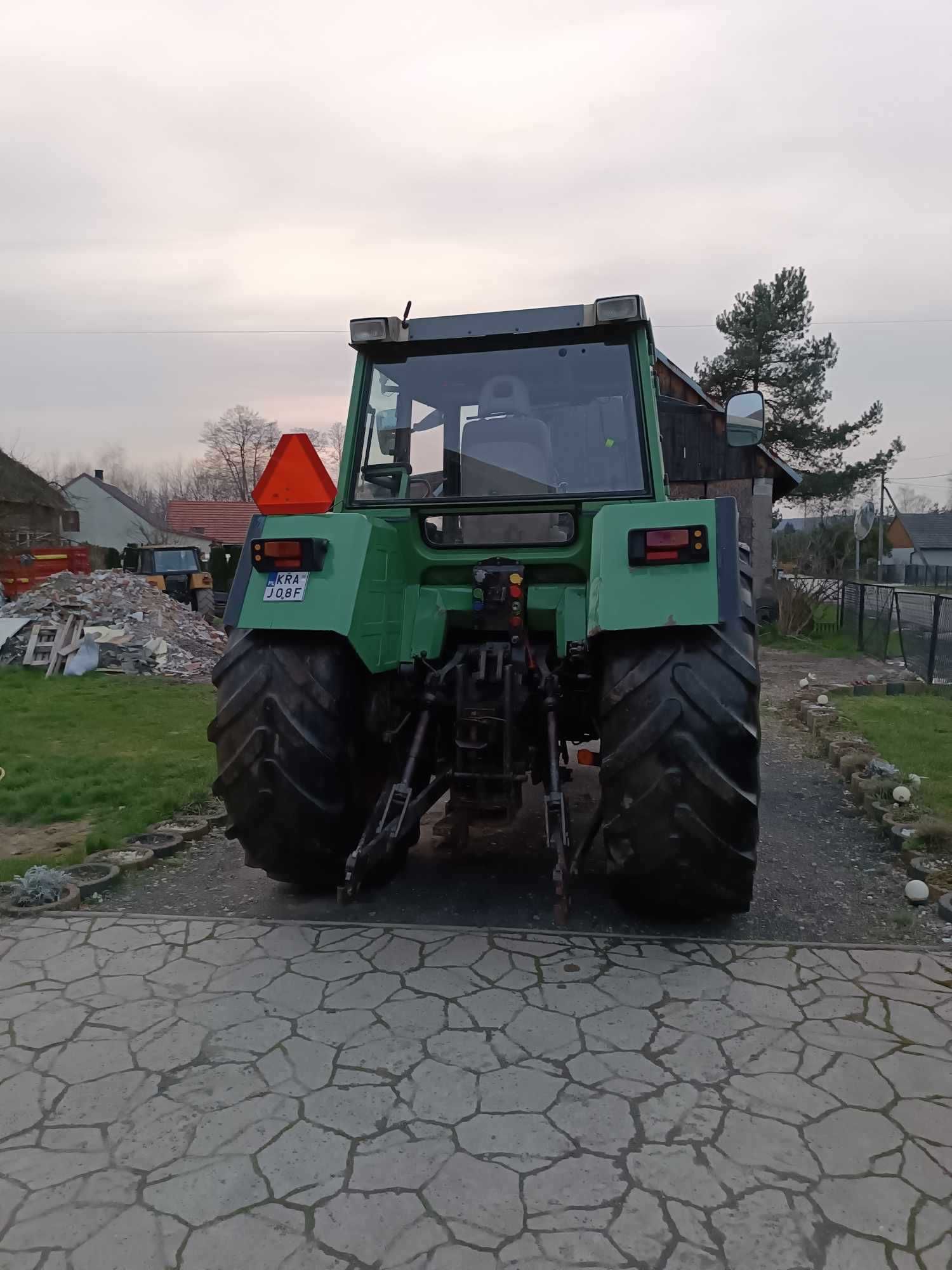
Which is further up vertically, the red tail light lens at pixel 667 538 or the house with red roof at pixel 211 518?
the house with red roof at pixel 211 518

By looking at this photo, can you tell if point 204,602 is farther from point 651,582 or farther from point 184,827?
point 651,582

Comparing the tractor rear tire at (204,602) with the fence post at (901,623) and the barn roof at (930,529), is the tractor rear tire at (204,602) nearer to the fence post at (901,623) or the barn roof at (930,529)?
the fence post at (901,623)

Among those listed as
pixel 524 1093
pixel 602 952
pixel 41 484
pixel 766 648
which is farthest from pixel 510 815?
pixel 41 484

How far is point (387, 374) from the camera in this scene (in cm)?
419

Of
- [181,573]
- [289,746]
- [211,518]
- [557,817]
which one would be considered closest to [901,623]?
[557,817]

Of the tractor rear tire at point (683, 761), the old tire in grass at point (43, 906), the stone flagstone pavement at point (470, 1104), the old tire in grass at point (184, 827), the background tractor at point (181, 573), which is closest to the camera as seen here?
the stone flagstone pavement at point (470, 1104)

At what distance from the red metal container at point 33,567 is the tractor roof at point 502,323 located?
55.2ft

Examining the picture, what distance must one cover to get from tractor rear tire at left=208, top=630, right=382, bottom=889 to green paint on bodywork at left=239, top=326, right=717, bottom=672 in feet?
0.41

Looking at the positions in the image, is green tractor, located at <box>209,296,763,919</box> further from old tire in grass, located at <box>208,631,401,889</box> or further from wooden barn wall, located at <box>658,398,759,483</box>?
wooden barn wall, located at <box>658,398,759,483</box>

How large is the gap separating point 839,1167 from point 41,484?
38901mm

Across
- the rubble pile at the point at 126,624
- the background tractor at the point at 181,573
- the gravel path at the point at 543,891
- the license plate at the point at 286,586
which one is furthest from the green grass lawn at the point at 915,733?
the background tractor at the point at 181,573

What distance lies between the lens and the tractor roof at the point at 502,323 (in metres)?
3.79

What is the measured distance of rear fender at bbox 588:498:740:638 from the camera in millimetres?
3117

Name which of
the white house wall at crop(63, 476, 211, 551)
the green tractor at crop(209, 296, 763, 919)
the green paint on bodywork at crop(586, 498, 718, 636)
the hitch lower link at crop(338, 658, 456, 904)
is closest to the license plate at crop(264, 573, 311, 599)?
the green tractor at crop(209, 296, 763, 919)
